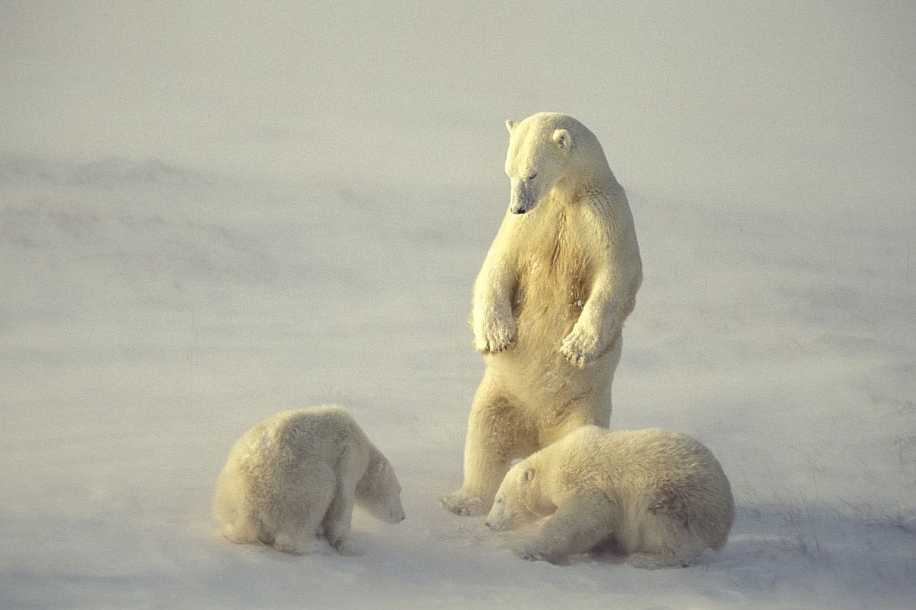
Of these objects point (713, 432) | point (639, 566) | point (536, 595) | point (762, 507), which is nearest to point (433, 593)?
point (536, 595)

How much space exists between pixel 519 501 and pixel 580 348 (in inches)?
30.2

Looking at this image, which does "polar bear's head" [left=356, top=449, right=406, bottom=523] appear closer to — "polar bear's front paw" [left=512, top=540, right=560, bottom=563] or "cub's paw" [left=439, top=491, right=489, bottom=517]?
"cub's paw" [left=439, top=491, right=489, bottom=517]

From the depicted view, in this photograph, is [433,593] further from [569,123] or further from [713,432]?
[713,432]

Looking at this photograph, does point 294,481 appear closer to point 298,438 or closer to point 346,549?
point 298,438

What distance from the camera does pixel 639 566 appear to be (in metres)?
6.99

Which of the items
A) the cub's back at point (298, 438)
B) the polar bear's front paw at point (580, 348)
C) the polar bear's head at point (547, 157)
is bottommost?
the cub's back at point (298, 438)

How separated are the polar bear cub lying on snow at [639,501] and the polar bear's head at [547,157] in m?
1.19

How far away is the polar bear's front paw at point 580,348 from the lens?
7.71 meters

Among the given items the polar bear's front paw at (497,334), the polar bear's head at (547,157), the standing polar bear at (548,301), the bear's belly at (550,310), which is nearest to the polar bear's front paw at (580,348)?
the standing polar bear at (548,301)

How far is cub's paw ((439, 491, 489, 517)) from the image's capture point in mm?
7863

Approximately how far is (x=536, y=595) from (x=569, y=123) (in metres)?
2.33

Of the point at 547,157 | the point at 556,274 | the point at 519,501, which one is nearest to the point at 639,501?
the point at 519,501

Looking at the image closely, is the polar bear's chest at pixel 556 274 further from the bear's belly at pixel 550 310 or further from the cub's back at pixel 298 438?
the cub's back at pixel 298 438

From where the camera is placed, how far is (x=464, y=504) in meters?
7.89
